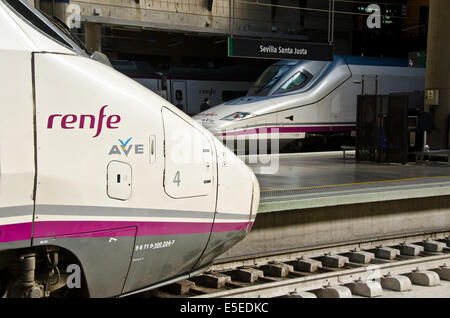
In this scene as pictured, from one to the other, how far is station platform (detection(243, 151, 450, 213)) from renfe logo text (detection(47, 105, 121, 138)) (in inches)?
104

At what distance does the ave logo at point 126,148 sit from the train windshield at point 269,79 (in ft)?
39.8

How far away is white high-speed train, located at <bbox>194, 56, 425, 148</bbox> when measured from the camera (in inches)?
582

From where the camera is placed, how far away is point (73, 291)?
388 centimetres

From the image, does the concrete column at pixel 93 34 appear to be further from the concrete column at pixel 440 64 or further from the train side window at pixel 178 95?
the concrete column at pixel 440 64

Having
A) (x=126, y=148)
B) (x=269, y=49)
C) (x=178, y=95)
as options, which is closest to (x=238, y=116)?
(x=269, y=49)

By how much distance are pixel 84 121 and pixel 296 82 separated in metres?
12.6

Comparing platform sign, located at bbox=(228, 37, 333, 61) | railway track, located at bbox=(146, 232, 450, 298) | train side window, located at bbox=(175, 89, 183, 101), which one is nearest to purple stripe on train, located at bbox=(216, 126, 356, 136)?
platform sign, located at bbox=(228, 37, 333, 61)

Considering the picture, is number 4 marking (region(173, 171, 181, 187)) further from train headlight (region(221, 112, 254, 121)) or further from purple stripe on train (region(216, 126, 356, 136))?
train headlight (region(221, 112, 254, 121))

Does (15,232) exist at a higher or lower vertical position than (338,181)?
higher

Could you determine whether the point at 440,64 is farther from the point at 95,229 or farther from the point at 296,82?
the point at 95,229

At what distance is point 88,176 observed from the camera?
363 centimetres

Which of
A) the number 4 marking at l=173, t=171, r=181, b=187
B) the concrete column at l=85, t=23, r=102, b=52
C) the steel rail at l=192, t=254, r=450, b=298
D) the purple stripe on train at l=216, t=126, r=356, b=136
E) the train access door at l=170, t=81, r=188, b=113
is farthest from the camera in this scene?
the train access door at l=170, t=81, r=188, b=113

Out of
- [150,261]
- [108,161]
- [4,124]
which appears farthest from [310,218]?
[4,124]
